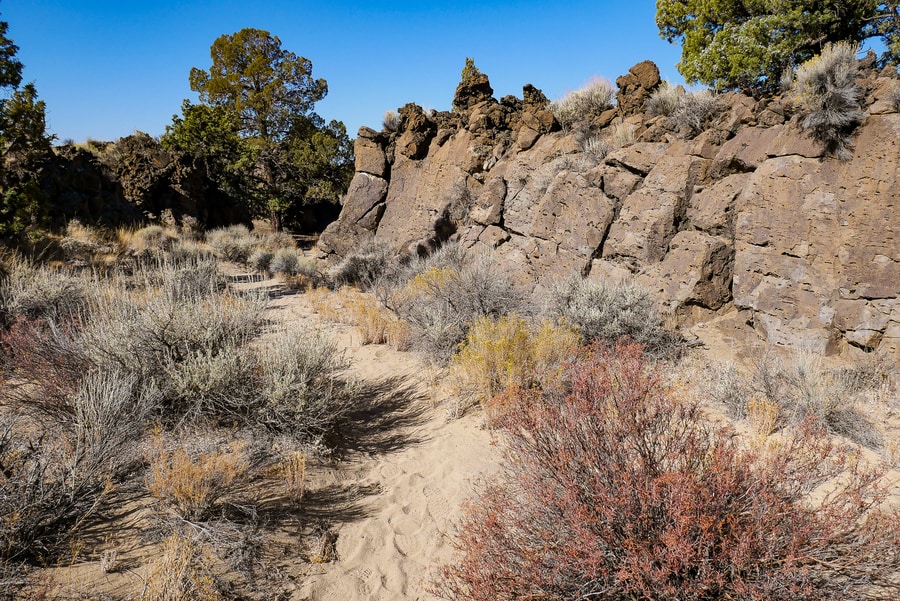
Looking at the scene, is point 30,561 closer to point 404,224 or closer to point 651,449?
point 651,449

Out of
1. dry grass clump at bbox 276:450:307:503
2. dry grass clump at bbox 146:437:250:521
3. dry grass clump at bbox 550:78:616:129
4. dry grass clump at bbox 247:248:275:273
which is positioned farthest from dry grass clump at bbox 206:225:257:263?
dry grass clump at bbox 146:437:250:521

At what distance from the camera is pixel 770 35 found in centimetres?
822

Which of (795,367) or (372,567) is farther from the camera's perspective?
(795,367)

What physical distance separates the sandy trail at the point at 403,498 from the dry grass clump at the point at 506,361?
0.31 metres

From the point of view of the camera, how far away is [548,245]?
336 inches

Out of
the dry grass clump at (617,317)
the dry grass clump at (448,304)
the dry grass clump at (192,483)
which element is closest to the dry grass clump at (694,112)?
the dry grass clump at (617,317)

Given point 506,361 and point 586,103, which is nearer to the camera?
point 506,361

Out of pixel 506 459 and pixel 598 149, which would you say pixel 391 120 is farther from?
pixel 506 459

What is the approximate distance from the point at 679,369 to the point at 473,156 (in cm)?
814

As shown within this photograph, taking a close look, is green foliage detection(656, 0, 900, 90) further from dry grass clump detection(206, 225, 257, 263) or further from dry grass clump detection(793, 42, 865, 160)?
dry grass clump detection(206, 225, 257, 263)

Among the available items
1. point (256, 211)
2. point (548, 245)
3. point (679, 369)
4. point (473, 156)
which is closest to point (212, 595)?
point (679, 369)

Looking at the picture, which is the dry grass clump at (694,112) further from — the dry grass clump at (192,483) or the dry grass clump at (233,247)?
the dry grass clump at (233,247)

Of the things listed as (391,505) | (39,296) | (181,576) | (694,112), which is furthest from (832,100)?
(39,296)

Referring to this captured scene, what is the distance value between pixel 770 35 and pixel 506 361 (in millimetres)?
8730
